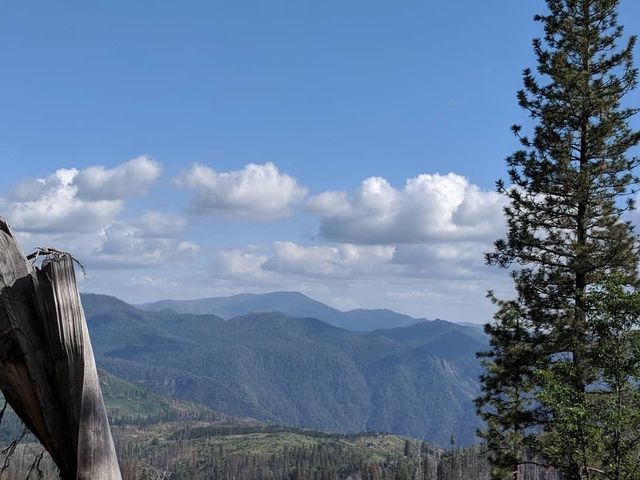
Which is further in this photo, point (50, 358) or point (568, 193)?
point (568, 193)

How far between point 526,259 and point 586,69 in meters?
8.25

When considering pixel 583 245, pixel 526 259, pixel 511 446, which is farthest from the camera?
pixel 511 446

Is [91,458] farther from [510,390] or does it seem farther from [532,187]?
[510,390]

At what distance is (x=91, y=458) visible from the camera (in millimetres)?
4449

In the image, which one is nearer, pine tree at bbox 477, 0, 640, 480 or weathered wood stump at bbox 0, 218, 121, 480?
weathered wood stump at bbox 0, 218, 121, 480

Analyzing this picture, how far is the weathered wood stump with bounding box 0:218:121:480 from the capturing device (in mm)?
4586

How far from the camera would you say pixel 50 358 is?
4.68 meters

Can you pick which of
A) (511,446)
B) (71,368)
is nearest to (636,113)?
(511,446)

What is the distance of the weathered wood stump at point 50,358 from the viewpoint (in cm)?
459

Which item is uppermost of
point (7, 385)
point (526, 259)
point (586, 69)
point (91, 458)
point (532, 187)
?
point (586, 69)

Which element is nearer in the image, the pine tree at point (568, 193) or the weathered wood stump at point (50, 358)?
the weathered wood stump at point (50, 358)

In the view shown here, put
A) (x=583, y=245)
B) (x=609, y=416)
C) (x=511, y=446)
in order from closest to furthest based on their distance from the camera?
(x=609, y=416) → (x=583, y=245) → (x=511, y=446)

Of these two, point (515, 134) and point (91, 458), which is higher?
point (515, 134)

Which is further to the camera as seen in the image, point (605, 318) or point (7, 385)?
point (605, 318)
